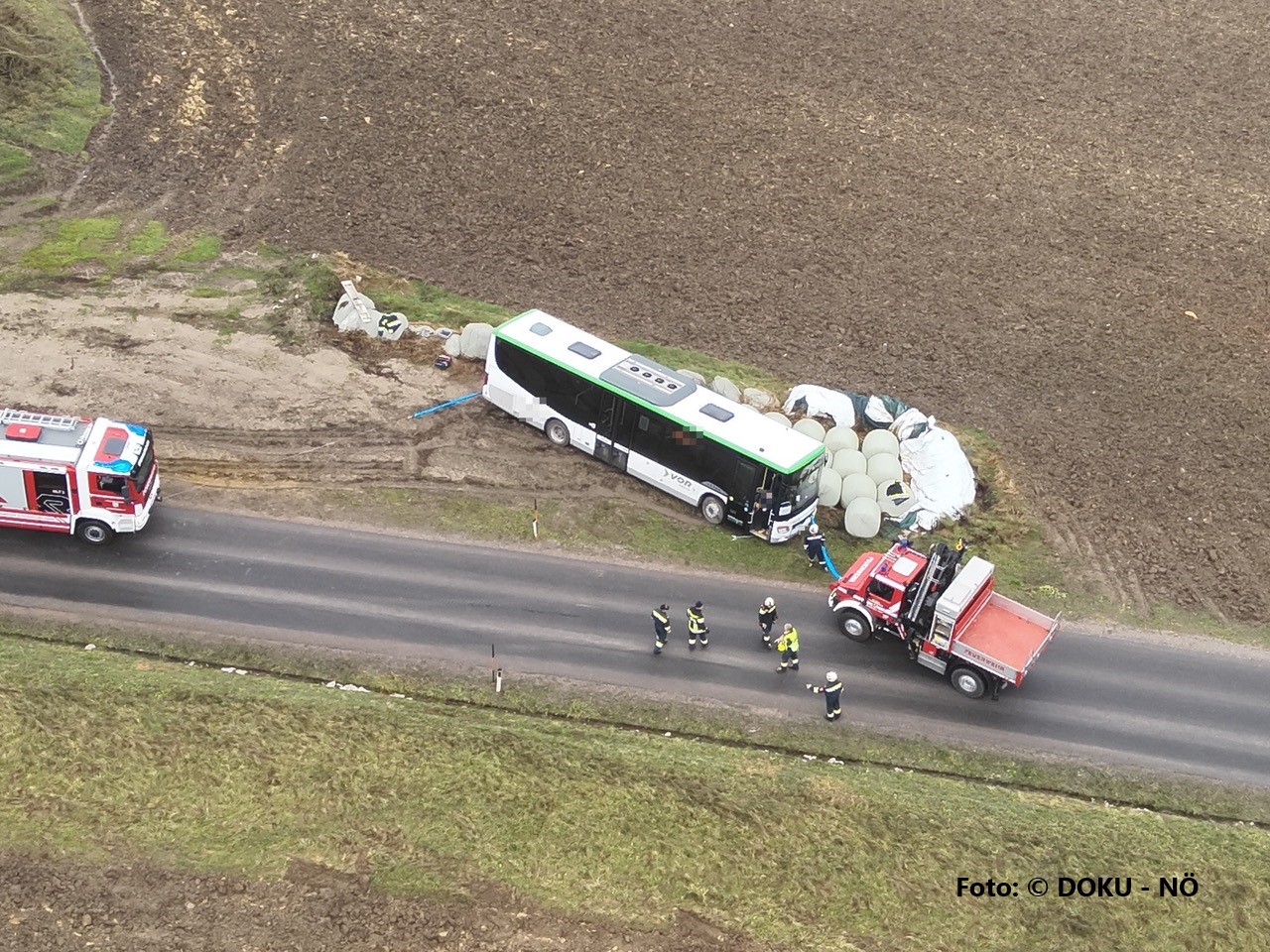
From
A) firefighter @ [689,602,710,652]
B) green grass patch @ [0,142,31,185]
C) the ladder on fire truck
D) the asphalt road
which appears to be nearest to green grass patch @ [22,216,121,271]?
green grass patch @ [0,142,31,185]

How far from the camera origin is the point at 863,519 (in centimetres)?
3216

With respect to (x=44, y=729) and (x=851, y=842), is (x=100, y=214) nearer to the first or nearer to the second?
(x=44, y=729)

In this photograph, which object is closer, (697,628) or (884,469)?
(697,628)

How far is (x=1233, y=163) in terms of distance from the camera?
49688mm

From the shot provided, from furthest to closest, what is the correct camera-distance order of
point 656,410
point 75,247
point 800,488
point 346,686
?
point 75,247
point 656,410
point 800,488
point 346,686

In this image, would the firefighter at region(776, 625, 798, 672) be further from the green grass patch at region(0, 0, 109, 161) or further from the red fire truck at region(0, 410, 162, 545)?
the green grass patch at region(0, 0, 109, 161)

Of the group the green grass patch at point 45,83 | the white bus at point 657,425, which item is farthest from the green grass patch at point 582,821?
the green grass patch at point 45,83

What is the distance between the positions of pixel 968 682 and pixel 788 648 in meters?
4.18

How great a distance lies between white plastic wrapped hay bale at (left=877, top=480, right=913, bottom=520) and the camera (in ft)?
108

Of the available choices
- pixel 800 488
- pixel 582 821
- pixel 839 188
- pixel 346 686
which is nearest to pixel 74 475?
pixel 346 686

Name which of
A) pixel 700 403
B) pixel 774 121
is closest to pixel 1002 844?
pixel 700 403

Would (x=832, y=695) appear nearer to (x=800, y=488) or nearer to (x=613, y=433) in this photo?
(x=800, y=488)

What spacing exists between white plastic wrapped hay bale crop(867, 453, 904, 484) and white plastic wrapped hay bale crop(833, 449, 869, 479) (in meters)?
0.19

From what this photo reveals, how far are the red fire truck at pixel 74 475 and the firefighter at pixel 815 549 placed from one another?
644 inches
